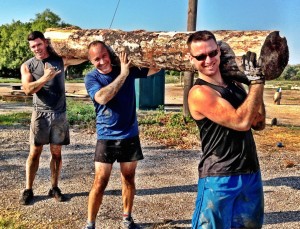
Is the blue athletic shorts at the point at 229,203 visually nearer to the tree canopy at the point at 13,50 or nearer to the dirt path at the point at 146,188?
the dirt path at the point at 146,188

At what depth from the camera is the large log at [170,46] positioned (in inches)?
141

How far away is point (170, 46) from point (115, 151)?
1.21 metres

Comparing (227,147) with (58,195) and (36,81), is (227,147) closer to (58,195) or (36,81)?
(36,81)

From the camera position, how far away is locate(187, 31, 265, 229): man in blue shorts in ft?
9.67

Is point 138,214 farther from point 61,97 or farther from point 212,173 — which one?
point 212,173

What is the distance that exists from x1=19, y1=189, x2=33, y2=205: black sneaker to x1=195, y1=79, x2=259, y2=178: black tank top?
336cm

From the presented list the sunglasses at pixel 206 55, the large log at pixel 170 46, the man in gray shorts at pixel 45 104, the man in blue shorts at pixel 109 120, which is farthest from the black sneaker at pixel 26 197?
the sunglasses at pixel 206 55

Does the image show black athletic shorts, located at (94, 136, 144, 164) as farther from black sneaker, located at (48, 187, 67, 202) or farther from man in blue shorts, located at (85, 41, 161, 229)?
black sneaker, located at (48, 187, 67, 202)

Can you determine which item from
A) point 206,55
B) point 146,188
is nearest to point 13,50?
point 146,188

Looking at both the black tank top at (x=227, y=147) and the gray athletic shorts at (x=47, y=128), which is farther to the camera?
the gray athletic shorts at (x=47, y=128)

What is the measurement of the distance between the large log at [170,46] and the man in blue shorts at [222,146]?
1.11ft

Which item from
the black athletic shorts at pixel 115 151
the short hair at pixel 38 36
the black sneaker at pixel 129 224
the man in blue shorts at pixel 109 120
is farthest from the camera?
the short hair at pixel 38 36

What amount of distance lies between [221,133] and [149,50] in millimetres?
1731

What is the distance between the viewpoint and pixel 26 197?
18.9 feet
